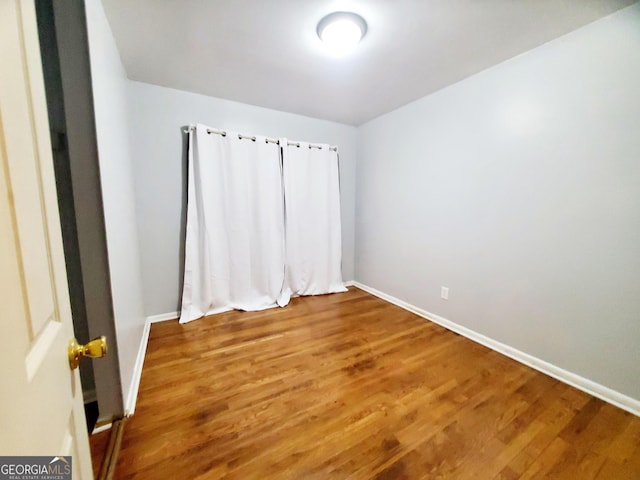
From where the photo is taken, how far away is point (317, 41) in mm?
1677

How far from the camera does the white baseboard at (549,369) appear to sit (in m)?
1.46

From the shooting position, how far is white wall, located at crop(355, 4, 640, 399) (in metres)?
1.45

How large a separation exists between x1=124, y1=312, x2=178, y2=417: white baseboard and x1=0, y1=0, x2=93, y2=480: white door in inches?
41.2

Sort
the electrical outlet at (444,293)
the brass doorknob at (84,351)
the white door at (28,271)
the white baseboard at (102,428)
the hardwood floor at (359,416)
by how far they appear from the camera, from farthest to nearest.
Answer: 1. the electrical outlet at (444,293)
2. the white baseboard at (102,428)
3. the hardwood floor at (359,416)
4. the brass doorknob at (84,351)
5. the white door at (28,271)

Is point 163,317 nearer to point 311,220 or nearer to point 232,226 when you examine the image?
point 232,226

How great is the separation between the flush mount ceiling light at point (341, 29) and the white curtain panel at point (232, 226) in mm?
1344

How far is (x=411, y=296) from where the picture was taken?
2760 mm

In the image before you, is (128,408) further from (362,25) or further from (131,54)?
(362,25)

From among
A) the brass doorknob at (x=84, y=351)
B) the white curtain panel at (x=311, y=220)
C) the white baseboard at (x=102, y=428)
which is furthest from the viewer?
the white curtain panel at (x=311, y=220)

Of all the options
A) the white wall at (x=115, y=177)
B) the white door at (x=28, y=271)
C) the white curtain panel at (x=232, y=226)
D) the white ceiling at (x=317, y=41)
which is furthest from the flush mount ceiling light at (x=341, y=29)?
the white door at (x=28, y=271)

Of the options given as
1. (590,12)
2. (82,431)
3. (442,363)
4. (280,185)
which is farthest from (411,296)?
(82,431)

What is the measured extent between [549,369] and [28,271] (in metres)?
2.63

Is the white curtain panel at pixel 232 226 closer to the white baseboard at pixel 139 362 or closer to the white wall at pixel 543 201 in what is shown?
the white baseboard at pixel 139 362

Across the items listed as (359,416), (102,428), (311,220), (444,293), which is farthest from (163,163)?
(444,293)
